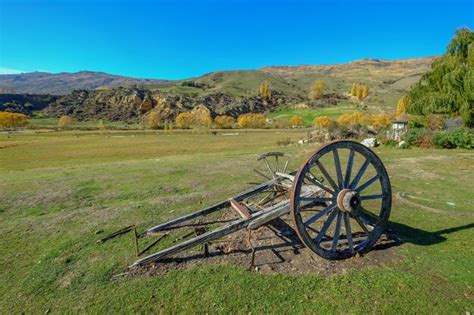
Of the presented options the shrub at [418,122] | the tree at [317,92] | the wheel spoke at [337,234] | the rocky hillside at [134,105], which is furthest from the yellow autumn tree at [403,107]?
the tree at [317,92]

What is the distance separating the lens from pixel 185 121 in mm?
111688

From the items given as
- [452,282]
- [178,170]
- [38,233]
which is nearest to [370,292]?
[452,282]

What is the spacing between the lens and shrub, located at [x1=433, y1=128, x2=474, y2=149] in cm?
1869

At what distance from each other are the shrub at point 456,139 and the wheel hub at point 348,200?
1967 cm

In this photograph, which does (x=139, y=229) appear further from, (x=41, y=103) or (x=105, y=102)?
(x=41, y=103)

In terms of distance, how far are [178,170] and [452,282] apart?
472 inches

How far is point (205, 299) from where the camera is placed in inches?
155

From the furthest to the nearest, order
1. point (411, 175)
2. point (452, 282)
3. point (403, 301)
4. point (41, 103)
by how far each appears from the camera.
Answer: point (41, 103) < point (411, 175) < point (452, 282) < point (403, 301)

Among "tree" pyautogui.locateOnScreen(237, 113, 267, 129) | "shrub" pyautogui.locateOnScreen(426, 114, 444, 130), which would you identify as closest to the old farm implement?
"shrub" pyautogui.locateOnScreen(426, 114, 444, 130)

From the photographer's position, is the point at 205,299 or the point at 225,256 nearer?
the point at 205,299

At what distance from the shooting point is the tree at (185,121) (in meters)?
109

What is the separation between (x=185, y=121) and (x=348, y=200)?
364 feet

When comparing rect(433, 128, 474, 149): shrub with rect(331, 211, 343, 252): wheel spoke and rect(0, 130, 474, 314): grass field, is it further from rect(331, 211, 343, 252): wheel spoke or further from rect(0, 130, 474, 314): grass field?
rect(331, 211, 343, 252): wheel spoke

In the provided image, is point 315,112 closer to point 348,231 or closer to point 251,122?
point 251,122
